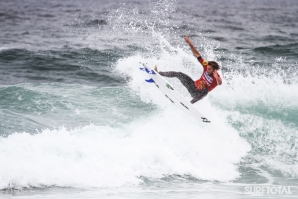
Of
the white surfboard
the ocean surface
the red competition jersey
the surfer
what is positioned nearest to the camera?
the ocean surface

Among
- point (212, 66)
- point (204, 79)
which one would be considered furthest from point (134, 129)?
point (212, 66)

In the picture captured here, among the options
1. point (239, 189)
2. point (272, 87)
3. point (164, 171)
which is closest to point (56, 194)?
point (164, 171)

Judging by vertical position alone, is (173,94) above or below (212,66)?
below

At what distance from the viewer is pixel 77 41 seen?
26.1 m

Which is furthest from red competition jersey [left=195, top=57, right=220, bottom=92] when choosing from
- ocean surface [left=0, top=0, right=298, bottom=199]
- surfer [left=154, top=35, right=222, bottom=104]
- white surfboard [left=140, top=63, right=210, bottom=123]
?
ocean surface [left=0, top=0, right=298, bottom=199]

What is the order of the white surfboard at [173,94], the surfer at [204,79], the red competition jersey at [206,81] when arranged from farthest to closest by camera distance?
the white surfboard at [173,94]
the red competition jersey at [206,81]
the surfer at [204,79]

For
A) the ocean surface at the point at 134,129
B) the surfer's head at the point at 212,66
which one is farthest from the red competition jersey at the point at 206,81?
the ocean surface at the point at 134,129

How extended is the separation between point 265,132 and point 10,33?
74.0 feet

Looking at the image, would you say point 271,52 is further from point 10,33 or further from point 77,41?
point 10,33

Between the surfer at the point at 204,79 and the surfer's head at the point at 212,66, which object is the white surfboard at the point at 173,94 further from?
the surfer's head at the point at 212,66

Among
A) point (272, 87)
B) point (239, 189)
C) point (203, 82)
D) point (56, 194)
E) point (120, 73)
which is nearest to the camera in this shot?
point (56, 194)

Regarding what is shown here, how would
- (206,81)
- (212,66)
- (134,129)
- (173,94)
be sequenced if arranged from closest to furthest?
(212,66) → (206,81) → (173,94) → (134,129)

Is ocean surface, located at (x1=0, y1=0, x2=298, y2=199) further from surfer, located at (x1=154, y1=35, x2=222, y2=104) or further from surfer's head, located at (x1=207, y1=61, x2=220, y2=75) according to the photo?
surfer's head, located at (x1=207, y1=61, x2=220, y2=75)

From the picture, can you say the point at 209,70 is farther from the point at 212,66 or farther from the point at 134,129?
the point at 134,129
